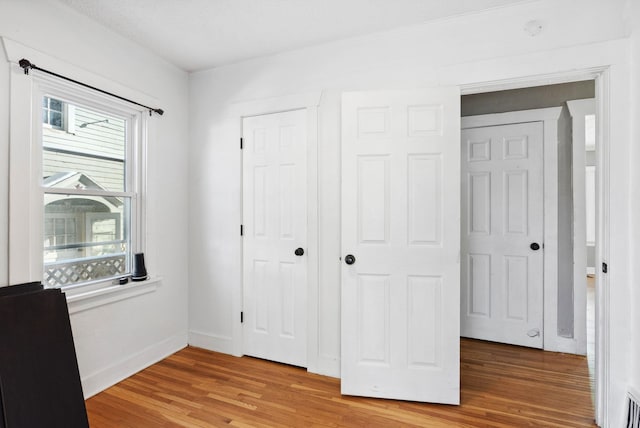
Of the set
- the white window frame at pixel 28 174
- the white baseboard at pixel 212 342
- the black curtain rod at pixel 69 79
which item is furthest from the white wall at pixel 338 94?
the white window frame at pixel 28 174

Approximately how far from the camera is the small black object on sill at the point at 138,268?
2.53 meters

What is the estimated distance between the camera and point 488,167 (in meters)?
3.06

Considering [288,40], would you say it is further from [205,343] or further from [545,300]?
[545,300]

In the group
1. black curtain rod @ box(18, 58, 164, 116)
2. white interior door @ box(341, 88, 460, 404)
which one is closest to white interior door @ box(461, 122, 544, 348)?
white interior door @ box(341, 88, 460, 404)

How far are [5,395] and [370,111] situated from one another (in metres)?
2.44

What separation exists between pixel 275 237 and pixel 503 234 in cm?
212

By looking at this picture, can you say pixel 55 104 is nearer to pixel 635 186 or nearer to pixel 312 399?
pixel 312 399

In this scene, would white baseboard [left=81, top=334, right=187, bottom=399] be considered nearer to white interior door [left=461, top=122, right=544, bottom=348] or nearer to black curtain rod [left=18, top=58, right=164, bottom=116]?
black curtain rod [left=18, top=58, right=164, bottom=116]

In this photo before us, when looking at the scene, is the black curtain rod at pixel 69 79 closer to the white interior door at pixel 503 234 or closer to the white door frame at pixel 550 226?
the white interior door at pixel 503 234

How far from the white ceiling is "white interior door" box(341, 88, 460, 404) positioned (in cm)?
52

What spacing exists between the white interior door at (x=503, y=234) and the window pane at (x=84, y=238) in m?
3.05

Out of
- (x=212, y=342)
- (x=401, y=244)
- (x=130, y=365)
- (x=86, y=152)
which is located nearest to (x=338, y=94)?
(x=401, y=244)

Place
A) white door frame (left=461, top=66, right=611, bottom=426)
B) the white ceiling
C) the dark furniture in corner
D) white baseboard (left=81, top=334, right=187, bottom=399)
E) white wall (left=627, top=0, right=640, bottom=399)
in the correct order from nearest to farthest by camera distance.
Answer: the dark furniture in corner
white wall (left=627, top=0, right=640, bottom=399)
white door frame (left=461, top=66, right=611, bottom=426)
the white ceiling
white baseboard (left=81, top=334, right=187, bottom=399)

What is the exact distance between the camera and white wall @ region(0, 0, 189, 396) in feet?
6.06
